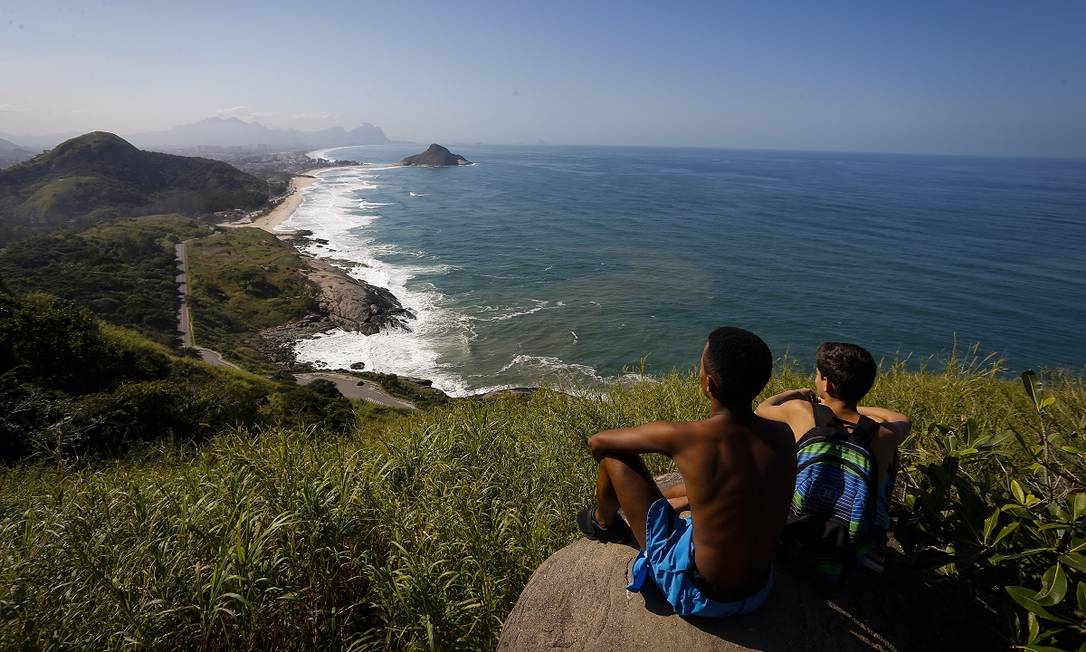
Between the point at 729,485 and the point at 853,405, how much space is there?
127cm

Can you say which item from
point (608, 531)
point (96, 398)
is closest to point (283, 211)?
point (96, 398)

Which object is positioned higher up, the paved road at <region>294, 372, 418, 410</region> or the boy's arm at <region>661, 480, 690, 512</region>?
the boy's arm at <region>661, 480, 690, 512</region>

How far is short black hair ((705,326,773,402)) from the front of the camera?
262cm

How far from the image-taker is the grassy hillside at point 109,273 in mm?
40406

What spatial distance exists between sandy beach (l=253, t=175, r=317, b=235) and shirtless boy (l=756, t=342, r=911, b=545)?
80283 mm

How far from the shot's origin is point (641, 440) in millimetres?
Result: 2980

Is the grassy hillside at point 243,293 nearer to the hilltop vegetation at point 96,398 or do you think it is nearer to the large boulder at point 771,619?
the hilltop vegetation at point 96,398

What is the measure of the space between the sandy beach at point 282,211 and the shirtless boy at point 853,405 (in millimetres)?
80283

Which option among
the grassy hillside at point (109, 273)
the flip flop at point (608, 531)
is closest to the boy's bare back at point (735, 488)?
the flip flop at point (608, 531)

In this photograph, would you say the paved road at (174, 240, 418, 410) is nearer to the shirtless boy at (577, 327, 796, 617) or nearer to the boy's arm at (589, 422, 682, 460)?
the boy's arm at (589, 422, 682, 460)

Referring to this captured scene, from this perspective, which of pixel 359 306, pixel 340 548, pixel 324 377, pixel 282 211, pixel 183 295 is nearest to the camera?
pixel 340 548

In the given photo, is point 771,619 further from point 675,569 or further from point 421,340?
point 421,340

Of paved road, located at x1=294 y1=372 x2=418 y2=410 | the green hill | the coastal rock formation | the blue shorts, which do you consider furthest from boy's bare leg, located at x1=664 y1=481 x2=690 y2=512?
the coastal rock formation

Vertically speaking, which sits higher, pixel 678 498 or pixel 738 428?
pixel 738 428
